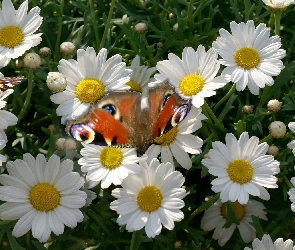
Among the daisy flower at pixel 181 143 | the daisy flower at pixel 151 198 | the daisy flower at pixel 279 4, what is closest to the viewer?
the daisy flower at pixel 151 198

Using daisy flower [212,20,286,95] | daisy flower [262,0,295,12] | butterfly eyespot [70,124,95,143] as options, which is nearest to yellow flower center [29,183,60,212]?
butterfly eyespot [70,124,95,143]

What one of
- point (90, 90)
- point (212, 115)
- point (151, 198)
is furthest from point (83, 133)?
point (212, 115)

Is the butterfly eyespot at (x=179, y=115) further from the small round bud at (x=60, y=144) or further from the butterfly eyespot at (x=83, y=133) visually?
the small round bud at (x=60, y=144)

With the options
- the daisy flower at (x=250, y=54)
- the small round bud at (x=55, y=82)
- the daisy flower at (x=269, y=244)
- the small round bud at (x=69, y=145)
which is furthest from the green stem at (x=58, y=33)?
the daisy flower at (x=269, y=244)

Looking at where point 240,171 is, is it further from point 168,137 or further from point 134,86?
point 134,86

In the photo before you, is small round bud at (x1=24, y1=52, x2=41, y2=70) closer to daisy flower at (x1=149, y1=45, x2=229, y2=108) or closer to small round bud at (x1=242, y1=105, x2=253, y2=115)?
daisy flower at (x1=149, y1=45, x2=229, y2=108)

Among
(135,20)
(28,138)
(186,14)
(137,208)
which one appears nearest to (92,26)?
(135,20)

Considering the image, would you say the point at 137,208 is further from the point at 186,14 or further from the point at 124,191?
the point at 186,14
